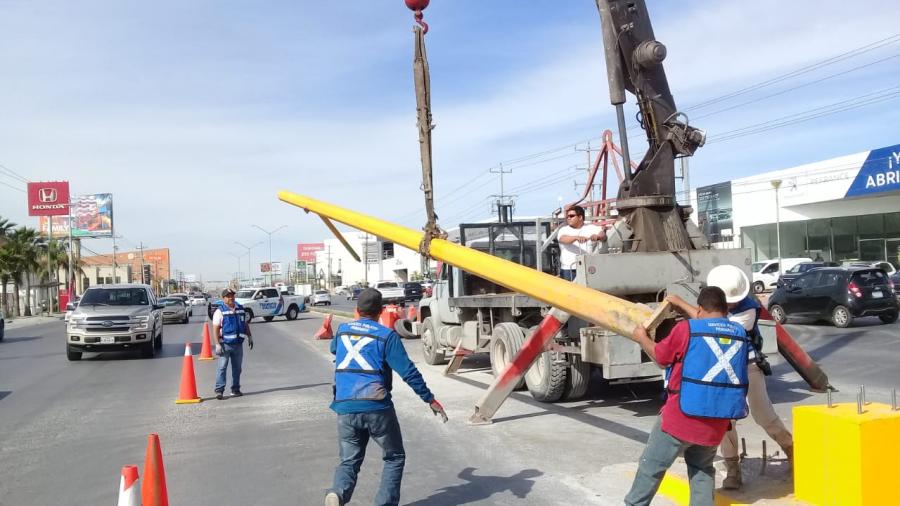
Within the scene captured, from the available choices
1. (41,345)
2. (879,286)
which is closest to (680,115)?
(879,286)

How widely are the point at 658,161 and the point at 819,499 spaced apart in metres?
5.73

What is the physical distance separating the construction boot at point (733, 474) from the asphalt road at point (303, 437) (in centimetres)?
87

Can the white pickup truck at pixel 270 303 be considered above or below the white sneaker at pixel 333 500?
below

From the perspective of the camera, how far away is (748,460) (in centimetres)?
612

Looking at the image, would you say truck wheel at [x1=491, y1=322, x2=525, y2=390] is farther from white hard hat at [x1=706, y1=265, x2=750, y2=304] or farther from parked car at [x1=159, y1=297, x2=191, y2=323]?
parked car at [x1=159, y1=297, x2=191, y2=323]

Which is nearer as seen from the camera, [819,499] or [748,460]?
[819,499]

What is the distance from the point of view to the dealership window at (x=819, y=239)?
4353cm

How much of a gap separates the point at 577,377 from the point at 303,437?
3.67m

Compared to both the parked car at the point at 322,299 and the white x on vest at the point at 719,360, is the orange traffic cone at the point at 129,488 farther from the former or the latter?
the parked car at the point at 322,299

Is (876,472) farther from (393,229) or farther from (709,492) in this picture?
(393,229)

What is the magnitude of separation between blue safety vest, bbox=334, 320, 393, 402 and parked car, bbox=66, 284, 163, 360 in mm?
14203

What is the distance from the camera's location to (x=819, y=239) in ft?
146

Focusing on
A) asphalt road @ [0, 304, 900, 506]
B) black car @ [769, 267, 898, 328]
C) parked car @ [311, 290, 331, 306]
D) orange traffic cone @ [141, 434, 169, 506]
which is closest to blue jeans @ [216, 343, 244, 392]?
asphalt road @ [0, 304, 900, 506]

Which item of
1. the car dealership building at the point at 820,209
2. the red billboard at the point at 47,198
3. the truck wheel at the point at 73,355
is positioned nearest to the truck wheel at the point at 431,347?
the truck wheel at the point at 73,355
